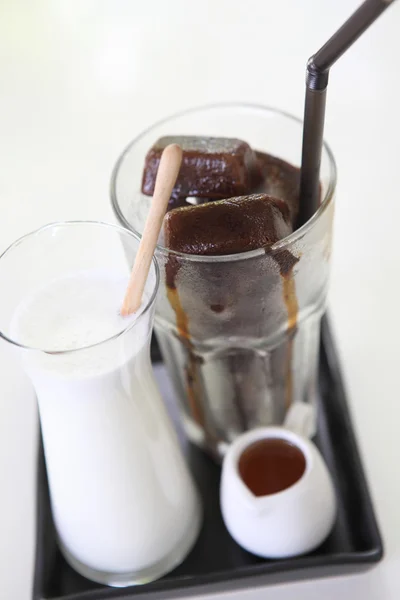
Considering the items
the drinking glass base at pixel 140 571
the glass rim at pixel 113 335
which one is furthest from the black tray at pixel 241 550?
the glass rim at pixel 113 335

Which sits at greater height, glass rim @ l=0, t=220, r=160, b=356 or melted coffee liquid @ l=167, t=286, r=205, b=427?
glass rim @ l=0, t=220, r=160, b=356

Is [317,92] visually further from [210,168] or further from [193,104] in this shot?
[193,104]

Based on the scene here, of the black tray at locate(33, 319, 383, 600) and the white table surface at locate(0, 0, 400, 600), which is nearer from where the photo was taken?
the black tray at locate(33, 319, 383, 600)

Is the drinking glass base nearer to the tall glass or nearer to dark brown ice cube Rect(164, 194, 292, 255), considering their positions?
the tall glass

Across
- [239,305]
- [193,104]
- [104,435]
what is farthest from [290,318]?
[193,104]

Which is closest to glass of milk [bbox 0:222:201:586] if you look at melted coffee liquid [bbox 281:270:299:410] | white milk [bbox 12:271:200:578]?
white milk [bbox 12:271:200:578]

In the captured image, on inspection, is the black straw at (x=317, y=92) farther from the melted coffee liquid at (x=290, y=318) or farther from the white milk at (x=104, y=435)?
the white milk at (x=104, y=435)

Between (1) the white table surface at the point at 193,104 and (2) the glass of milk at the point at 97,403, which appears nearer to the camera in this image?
(2) the glass of milk at the point at 97,403

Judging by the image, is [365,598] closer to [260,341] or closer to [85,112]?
[260,341]
